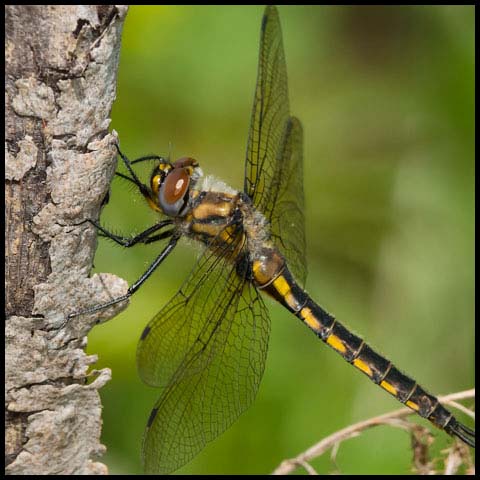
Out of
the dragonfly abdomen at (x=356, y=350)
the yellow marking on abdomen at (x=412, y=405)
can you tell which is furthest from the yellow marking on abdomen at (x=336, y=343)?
the yellow marking on abdomen at (x=412, y=405)

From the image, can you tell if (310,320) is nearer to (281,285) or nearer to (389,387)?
(281,285)

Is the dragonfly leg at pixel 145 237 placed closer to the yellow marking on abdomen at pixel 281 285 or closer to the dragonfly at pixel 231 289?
the dragonfly at pixel 231 289

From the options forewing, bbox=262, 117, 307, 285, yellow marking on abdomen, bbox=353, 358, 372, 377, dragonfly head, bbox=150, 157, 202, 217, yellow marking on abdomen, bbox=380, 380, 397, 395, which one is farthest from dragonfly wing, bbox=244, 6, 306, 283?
yellow marking on abdomen, bbox=380, 380, 397, 395

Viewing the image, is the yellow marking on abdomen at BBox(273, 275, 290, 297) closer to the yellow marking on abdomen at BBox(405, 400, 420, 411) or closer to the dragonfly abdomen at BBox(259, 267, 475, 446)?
the dragonfly abdomen at BBox(259, 267, 475, 446)

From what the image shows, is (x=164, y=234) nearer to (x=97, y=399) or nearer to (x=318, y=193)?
(x=97, y=399)

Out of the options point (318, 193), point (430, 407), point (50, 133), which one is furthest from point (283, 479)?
point (318, 193)

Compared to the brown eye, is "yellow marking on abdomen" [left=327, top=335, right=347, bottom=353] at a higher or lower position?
lower
